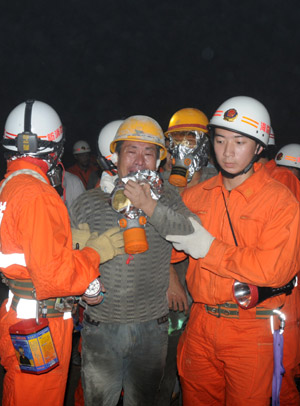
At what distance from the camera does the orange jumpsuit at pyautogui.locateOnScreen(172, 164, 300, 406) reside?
2396 mm

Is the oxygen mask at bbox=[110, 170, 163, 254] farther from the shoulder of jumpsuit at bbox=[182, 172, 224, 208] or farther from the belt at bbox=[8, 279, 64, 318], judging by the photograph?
the belt at bbox=[8, 279, 64, 318]

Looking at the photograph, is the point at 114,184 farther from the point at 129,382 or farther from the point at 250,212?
the point at 129,382

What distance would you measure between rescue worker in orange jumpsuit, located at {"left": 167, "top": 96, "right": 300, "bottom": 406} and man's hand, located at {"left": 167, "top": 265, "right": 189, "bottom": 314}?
35 centimetres

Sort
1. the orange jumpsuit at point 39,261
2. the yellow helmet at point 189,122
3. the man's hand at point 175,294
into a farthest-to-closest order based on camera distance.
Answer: the yellow helmet at point 189,122, the man's hand at point 175,294, the orange jumpsuit at point 39,261

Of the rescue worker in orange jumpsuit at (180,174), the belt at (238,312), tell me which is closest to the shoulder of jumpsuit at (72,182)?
the rescue worker in orange jumpsuit at (180,174)

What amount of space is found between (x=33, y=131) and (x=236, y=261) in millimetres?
1622

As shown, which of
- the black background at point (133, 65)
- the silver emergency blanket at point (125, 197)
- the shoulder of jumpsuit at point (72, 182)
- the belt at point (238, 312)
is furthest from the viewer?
the black background at point (133, 65)

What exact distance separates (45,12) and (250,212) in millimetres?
22030

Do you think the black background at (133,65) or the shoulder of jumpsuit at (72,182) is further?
the black background at (133,65)

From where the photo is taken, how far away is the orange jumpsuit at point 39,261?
2.05m

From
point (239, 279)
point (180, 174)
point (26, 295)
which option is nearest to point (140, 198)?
point (239, 279)

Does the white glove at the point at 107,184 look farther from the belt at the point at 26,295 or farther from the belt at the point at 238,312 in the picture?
the belt at the point at 238,312

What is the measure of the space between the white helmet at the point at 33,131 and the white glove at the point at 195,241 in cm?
104

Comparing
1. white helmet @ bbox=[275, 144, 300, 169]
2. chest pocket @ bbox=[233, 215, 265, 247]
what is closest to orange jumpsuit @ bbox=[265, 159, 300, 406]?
chest pocket @ bbox=[233, 215, 265, 247]
